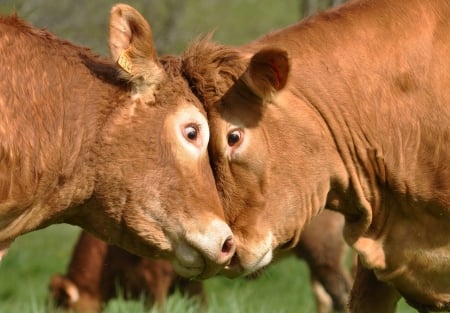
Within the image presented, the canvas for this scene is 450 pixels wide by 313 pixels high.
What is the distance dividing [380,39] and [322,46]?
0.93 ft

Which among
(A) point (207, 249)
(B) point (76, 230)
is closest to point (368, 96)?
(A) point (207, 249)

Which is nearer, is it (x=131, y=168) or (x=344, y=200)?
(x=131, y=168)

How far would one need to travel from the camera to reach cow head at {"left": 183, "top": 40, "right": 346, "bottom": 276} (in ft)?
19.9

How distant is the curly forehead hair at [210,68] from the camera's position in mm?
6070

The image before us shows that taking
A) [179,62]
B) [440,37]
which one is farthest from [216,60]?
[440,37]

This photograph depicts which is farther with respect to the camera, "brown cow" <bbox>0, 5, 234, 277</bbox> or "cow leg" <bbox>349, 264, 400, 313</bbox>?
"cow leg" <bbox>349, 264, 400, 313</bbox>

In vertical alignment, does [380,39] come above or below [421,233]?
above

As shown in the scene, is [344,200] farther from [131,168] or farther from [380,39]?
[131,168]

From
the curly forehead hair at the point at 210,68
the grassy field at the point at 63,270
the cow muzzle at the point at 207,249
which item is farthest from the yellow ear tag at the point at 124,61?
the grassy field at the point at 63,270

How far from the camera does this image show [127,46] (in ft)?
19.1

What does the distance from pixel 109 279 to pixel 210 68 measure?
4870 mm

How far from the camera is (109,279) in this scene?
34.9 ft

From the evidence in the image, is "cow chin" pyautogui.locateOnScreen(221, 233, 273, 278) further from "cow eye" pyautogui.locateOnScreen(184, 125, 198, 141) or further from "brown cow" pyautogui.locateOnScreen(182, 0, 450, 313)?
"cow eye" pyautogui.locateOnScreen(184, 125, 198, 141)

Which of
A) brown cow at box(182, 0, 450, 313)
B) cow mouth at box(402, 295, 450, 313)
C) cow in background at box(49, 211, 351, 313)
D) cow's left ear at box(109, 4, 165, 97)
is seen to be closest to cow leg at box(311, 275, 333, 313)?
cow in background at box(49, 211, 351, 313)
